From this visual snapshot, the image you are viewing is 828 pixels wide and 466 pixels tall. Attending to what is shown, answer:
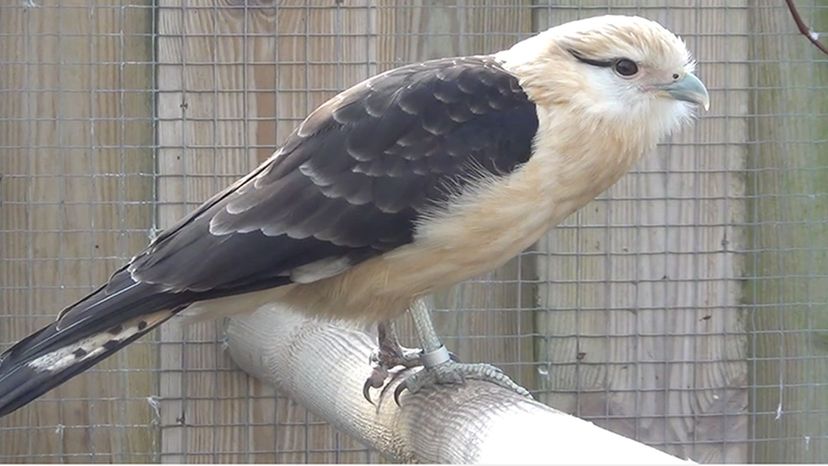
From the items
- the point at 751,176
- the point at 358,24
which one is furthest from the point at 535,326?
the point at 358,24

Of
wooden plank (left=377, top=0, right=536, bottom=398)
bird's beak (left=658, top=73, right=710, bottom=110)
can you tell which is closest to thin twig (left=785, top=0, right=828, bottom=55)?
bird's beak (left=658, top=73, right=710, bottom=110)

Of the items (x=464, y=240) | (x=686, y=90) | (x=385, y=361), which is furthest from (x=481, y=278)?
(x=686, y=90)

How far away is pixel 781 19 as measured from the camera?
3396 mm

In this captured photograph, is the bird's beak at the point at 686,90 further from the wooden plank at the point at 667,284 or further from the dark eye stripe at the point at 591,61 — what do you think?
the wooden plank at the point at 667,284

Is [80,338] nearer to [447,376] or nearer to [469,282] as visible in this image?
[447,376]

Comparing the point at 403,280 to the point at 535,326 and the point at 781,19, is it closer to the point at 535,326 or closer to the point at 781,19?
the point at 535,326

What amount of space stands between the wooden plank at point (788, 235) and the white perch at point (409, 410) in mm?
998

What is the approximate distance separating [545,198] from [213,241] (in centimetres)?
67

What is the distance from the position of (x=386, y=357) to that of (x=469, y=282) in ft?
1.77

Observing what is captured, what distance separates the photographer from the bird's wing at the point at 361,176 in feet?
8.93

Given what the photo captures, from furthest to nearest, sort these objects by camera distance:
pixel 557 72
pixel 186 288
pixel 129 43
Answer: pixel 129 43 → pixel 557 72 → pixel 186 288

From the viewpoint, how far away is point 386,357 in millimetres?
2930

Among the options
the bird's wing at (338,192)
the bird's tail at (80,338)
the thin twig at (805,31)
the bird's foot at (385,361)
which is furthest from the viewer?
the thin twig at (805,31)

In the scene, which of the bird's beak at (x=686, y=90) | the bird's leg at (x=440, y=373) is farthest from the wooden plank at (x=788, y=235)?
the bird's leg at (x=440, y=373)
